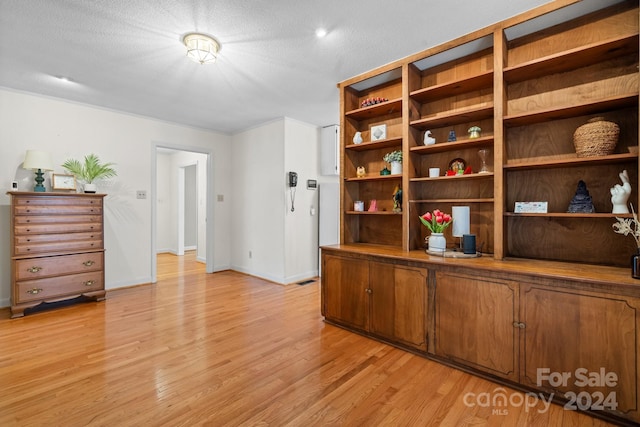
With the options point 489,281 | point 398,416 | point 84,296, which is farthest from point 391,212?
point 84,296

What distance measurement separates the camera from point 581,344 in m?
1.74

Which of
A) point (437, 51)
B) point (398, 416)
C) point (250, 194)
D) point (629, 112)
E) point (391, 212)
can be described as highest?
point (437, 51)

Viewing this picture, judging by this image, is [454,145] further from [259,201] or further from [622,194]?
[259,201]

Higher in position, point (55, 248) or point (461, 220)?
point (461, 220)

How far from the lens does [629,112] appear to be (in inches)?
79.7

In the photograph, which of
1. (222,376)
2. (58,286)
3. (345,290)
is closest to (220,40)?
(345,290)

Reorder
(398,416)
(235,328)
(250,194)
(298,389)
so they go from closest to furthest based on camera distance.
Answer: (398,416) → (298,389) → (235,328) → (250,194)

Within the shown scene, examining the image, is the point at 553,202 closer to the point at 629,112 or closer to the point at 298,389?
the point at 629,112

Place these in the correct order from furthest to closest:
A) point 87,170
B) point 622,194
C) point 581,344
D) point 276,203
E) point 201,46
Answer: point 276,203, point 87,170, point 201,46, point 622,194, point 581,344

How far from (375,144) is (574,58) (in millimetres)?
1622

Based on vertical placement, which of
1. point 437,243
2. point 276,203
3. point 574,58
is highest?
point 574,58

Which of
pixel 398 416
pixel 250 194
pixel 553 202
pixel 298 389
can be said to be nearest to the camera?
pixel 398 416

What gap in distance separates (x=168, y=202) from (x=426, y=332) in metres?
7.10

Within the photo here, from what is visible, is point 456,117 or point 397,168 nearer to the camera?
point 456,117
